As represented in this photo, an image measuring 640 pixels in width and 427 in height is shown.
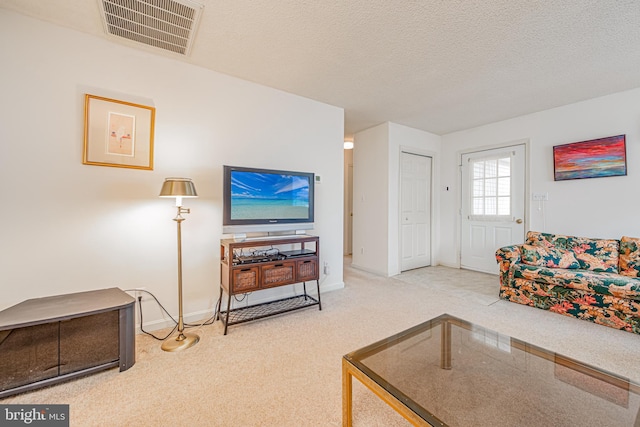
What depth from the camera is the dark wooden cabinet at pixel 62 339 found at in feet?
4.89

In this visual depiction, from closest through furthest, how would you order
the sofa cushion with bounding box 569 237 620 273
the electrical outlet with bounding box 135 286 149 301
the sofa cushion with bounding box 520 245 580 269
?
the electrical outlet with bounding box 135 286 149 301
the sofa cushion with bounding box 569 237 620 273
the sofa cushion with bounding box 520 245 580 269

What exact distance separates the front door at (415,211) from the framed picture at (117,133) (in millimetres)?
3597

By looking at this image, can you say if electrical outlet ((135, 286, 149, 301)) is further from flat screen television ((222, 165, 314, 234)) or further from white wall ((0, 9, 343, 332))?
flat screen television ((222, 165, 314, 234))

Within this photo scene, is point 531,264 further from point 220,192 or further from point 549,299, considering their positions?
point 220,192

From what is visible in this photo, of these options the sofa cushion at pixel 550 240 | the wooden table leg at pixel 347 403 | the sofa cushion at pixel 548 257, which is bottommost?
the wooden table leg at pixel 347 403

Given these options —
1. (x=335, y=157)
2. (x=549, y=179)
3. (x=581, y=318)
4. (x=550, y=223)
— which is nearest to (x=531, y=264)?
(x=581, y=318)

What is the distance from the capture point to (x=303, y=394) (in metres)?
1.51

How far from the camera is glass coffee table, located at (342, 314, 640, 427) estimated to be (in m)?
1.06

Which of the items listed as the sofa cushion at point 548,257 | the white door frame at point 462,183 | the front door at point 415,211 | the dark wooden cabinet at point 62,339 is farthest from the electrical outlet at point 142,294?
the white door frame at point 462,183

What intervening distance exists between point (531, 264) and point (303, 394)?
3.04 meters

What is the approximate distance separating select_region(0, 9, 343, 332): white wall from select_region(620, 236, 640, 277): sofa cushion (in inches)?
153

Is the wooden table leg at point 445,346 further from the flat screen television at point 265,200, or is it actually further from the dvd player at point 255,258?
the flat screen television at point 265,200

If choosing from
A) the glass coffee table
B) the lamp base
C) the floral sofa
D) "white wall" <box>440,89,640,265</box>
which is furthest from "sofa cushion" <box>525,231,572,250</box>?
the lamp base

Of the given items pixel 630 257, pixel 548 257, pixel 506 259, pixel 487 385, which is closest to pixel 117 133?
pixel 487 385
